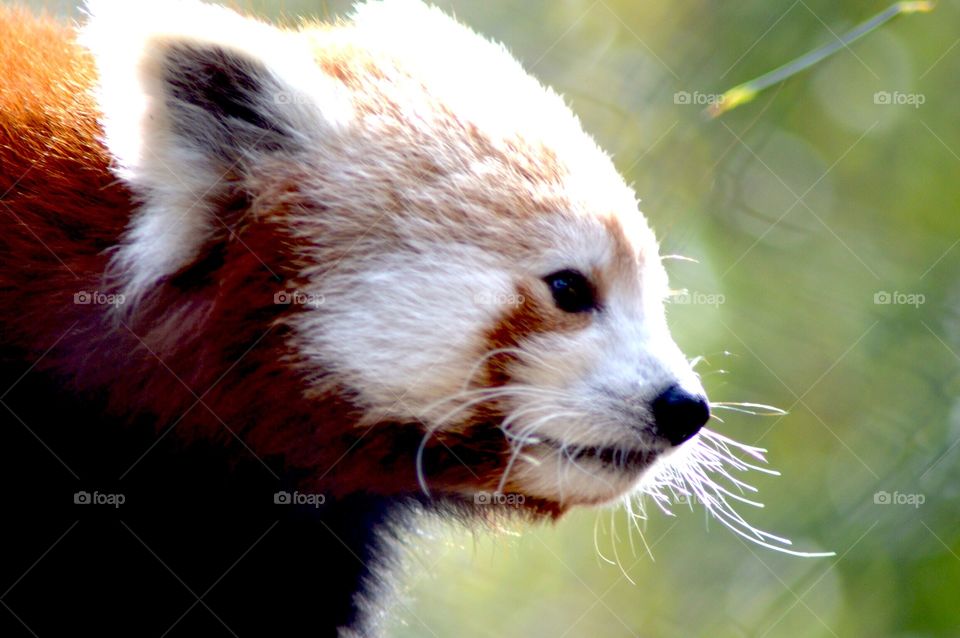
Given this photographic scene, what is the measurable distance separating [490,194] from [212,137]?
0.59 m

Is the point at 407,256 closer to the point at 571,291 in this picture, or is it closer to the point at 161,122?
the point at 571,291

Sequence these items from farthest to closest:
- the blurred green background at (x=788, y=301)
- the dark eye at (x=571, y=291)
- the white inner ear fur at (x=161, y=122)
→ the blurred green background at (x=788, y=301), the dark eye at (x=571, y=291), the white inner ear fur at (x=161, y=122)

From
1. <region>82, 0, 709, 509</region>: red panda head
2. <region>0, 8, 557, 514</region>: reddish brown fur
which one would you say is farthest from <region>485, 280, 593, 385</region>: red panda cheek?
<region>0, 8, 557, 514</region>: reddish brown fur

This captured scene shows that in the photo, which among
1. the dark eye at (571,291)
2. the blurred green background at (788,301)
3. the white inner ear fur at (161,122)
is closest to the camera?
the white inner ear fur at (161,122)

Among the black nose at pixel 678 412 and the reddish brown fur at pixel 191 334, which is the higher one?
the black nose at pixel 678 412

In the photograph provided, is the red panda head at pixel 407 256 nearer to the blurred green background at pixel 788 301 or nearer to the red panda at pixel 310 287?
the red panda at pixel 310 287

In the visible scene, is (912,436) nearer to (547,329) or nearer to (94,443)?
(547,329)

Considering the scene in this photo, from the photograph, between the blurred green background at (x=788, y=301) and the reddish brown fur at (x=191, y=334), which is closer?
the reddish brown fur at (x=191, y=334)

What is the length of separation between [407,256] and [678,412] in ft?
2.09

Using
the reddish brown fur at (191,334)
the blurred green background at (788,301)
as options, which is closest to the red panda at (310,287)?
the reddish brown fur at (191,334)

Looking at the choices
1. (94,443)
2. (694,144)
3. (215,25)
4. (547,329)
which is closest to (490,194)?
(547,329)

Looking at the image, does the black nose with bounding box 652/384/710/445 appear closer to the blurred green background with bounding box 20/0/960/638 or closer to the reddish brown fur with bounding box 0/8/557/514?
the reddish brown fur with bounding box 0/8/557/514

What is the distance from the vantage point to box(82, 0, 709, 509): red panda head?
2.06 metres

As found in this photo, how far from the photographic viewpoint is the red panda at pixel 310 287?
2.05m
